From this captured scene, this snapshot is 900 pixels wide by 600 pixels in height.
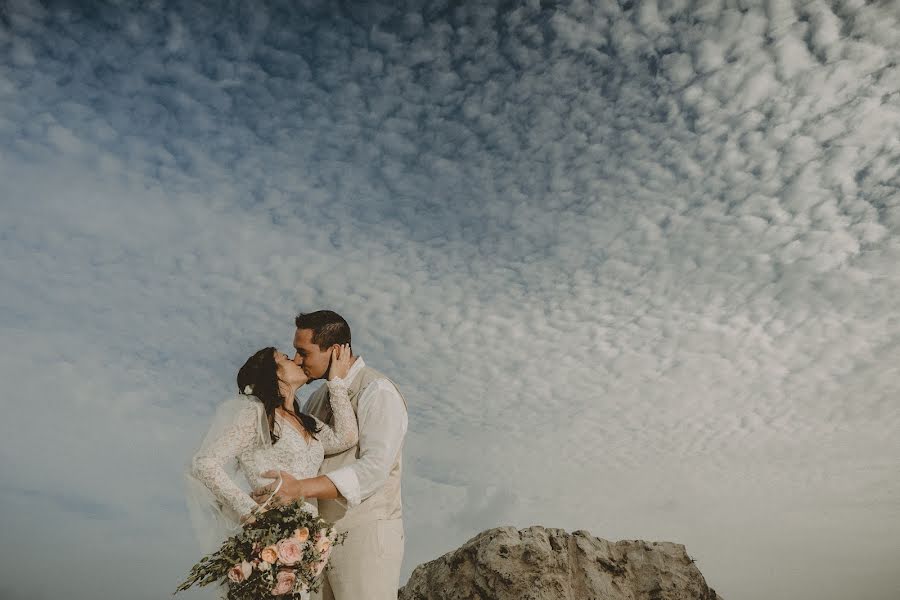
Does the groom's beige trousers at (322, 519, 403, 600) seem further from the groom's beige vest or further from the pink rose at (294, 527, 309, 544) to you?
the pink rose at (294, 527, 309, 544)

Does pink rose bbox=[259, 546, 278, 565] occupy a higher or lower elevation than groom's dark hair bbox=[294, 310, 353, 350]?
lower

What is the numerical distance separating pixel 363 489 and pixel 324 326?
4.45 ft

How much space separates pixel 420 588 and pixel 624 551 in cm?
319

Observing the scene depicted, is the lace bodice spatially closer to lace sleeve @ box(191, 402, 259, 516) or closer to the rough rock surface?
lace sleeve @ box(191, 402, 259, 516)

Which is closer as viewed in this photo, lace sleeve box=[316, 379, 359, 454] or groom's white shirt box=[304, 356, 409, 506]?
groom's white shirt box=[304, 356, 409, 506]

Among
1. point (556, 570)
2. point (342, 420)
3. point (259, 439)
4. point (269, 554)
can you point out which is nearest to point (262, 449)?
point (259, 439)

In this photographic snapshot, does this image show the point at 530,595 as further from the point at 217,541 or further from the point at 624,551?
the point at 217,541

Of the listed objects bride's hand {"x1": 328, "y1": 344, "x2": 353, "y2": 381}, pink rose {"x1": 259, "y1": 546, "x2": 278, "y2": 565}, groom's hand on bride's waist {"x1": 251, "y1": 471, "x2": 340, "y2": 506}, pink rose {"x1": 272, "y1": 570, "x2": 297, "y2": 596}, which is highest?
bride's hand {"x1": 328, "y1": 344, "x2": 353, "y2": 381}

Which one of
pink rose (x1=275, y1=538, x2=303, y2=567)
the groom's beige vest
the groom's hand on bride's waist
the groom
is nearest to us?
pink rose (x1=275, y1=538, x2=303, y2=567)

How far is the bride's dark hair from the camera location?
4.38 metres

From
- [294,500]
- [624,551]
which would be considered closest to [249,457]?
[294,500]

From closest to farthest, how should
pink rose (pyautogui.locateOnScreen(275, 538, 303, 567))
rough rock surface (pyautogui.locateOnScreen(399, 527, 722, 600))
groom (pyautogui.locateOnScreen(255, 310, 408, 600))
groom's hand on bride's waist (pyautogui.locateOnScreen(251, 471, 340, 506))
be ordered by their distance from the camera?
pink rose (pyautogui.locateOnScreen(275, 538, 303, 567)) < groom's hand on bride's waist (pyautogui.locateOnScreen(251, 471, 340, 506)) < groom (pyautogui.locateOnScreen(255, 310, 408, 600)) < rough rock surface (pyautogui.locateOnScreen(399, 527, 722, 600))

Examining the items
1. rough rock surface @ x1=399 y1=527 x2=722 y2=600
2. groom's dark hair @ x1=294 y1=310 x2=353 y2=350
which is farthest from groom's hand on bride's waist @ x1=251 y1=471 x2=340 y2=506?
rough rock surface @ x1=399 y1=527 x2=722 y2=600

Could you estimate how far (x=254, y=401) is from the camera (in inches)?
170
